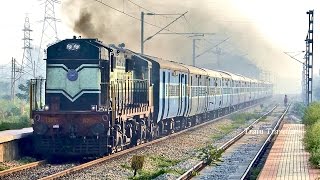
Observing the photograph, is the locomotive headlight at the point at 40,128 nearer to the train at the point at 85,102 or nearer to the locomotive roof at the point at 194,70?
the train at the point at 85,102

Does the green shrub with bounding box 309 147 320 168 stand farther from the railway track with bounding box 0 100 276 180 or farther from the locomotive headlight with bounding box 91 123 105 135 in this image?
the locomotive headlight with bounding box 91 123 105 135

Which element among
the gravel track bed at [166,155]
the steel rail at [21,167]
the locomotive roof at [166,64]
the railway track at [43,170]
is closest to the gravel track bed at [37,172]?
the railway track at [43,170]

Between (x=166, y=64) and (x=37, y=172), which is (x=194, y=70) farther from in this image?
(x=37, y=172)

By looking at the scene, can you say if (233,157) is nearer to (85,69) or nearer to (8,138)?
(85,69)

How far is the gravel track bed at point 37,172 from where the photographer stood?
15859 mm

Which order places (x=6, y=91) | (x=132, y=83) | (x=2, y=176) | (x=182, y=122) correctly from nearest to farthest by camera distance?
(x=2, y=176), (x=132, y=83), (x=182, y=122), (x=6, y=91)

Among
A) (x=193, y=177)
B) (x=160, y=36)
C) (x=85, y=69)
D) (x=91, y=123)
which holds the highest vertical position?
(x=160, y=36)

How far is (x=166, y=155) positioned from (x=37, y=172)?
240 inches

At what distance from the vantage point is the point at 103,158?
19.5m

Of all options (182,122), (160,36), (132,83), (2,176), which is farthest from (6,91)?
(2,176)

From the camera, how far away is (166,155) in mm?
21703

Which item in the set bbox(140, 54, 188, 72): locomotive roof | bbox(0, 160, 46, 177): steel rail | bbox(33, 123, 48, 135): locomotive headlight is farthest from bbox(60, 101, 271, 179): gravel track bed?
bbox(140, 54, 188, 72): locomotive roof

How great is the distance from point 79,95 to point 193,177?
19.2 feet

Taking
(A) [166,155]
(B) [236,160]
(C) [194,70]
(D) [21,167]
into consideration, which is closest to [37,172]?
(D) [21,167]
